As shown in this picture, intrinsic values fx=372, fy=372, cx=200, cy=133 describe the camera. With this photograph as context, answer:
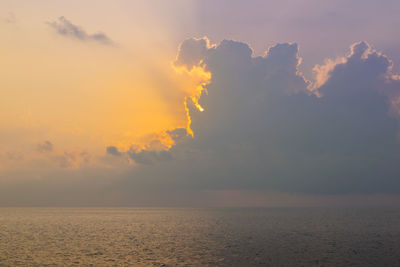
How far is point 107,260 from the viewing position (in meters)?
52.7

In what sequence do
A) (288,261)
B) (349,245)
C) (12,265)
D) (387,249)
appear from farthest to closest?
(349,245) → (387,249) → (288,261) → (12,265)

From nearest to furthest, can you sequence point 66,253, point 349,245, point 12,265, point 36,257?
point 12,265 → point 36,257 → point 66,253 → point 349,245

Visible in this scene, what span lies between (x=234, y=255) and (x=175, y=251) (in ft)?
36.3

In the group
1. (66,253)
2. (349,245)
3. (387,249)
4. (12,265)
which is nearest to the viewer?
(12,265)

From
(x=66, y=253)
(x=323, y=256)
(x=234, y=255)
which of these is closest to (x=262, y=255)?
(x=234, y=255)

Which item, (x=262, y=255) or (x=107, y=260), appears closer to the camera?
(x=107, y=260)

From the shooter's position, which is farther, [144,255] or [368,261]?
[144,255]

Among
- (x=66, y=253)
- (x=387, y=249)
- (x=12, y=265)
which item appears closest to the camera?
(x=12, y=265)

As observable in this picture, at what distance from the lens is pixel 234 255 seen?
57750 mm

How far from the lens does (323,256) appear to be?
56.6 metres

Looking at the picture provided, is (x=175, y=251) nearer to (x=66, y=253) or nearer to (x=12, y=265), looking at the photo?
(x=66, y=253)

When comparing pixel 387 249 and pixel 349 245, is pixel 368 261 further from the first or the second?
pixel 349 245

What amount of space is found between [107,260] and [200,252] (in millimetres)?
16255

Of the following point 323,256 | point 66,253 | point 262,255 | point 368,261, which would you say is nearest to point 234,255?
point 262,255
